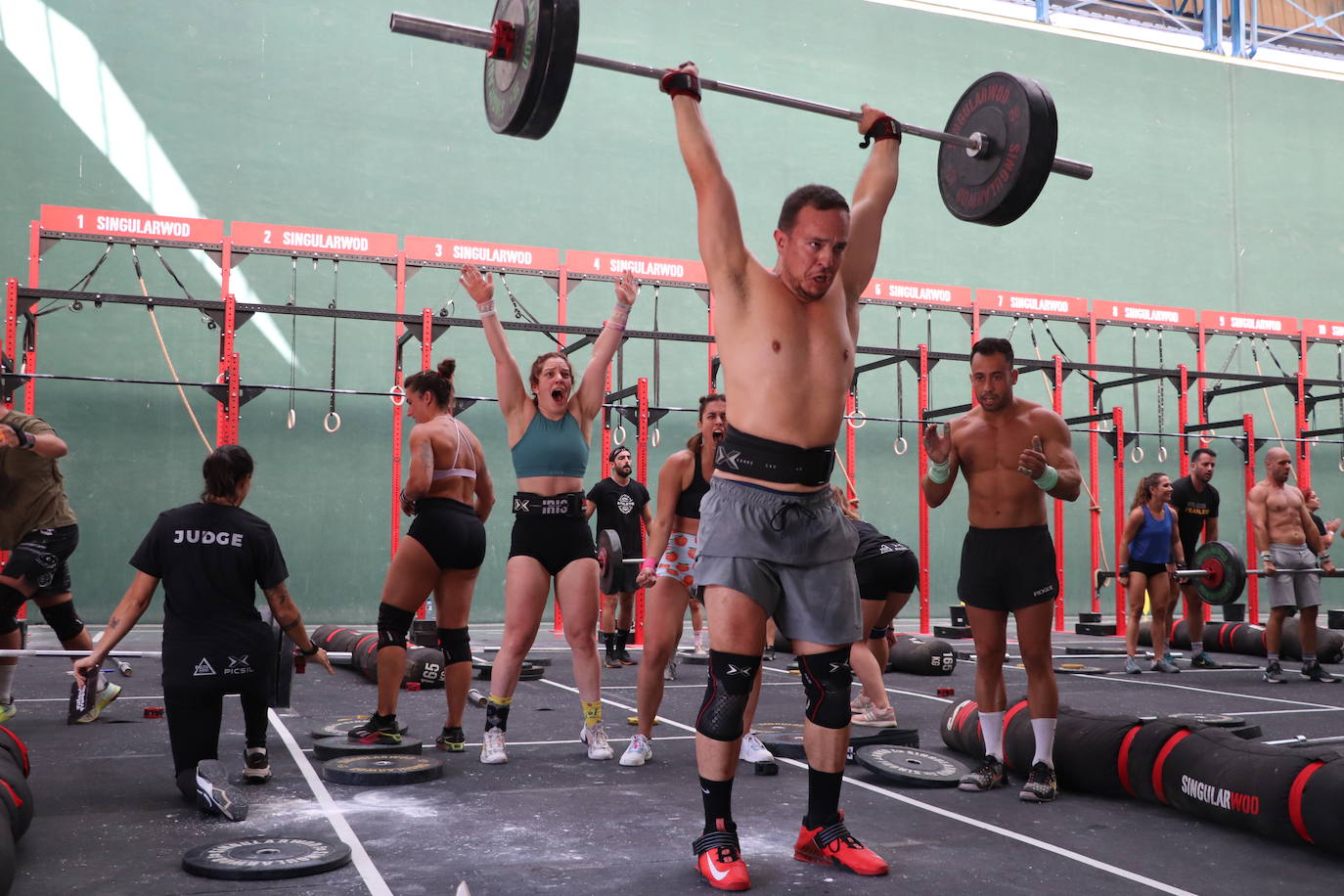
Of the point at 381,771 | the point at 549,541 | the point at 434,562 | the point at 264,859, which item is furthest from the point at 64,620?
the point at 264,859

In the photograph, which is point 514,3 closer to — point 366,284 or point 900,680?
point 900,680

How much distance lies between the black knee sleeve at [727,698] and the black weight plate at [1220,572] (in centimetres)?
533

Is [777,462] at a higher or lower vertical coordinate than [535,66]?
lower

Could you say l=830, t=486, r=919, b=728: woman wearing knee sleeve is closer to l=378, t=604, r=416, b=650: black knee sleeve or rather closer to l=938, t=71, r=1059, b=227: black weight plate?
l=938, t=71, r=1059, b=227: black weight plate

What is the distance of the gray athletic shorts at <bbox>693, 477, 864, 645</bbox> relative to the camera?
2256 millimetres

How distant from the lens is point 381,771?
10.1 feet

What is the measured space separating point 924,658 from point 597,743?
3397mm

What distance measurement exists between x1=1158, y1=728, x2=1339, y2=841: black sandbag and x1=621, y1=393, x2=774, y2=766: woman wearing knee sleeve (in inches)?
45.1

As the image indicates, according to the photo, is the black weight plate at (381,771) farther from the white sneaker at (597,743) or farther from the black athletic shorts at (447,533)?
the black athletic shorts at (447,533)

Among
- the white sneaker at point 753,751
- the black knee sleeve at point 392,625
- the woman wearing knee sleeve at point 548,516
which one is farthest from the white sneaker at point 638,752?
the black knee sleeve at point 392,625

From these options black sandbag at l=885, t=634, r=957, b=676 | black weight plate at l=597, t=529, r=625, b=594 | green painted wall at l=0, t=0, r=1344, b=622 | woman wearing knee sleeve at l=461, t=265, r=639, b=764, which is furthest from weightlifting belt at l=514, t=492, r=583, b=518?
green painted wall at l=0, t=0, r=1344, b=622

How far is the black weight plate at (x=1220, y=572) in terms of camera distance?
21.5 ft

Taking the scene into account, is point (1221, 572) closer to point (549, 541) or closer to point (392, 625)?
point (549, 541)

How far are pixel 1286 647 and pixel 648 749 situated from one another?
569cm
